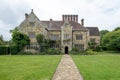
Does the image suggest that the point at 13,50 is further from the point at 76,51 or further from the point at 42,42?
the point at 76,51

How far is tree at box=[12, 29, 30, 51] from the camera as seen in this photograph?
4444cm

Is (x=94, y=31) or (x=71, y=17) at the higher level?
(x=71, y=17)

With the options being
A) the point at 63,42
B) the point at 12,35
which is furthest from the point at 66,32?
the point at 12,35

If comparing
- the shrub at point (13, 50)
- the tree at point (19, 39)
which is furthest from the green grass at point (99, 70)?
the tree at point (19, 39)

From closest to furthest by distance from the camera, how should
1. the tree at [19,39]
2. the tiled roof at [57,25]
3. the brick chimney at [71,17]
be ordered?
the tree at [19,39], the tiled roof at [57,25], the brick chimney at [71,17]

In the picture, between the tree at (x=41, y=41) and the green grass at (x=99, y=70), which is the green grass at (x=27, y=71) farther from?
the tree at (x=41, y=41)

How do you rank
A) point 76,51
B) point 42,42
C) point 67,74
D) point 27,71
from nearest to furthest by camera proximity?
point 67,74 < point 27,71 < point 42,42 < point 76,51

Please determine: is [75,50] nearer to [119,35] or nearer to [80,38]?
[80,38]

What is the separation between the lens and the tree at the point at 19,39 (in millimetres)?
44438

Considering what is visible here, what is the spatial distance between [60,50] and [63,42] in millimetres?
2396

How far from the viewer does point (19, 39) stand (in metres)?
44.9

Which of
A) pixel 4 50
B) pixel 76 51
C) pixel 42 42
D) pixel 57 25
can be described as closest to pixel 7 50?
pixel 4 50

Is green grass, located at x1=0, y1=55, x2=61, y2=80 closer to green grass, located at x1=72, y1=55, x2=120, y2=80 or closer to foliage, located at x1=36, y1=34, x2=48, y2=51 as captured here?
green grass, located at x1=72, y1=55, x2=120, y2=80

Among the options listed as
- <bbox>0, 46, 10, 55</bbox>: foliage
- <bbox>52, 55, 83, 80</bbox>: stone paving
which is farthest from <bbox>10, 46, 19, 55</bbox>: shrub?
<bbox>52, 55, 83, 80</bbox>: stone paving
